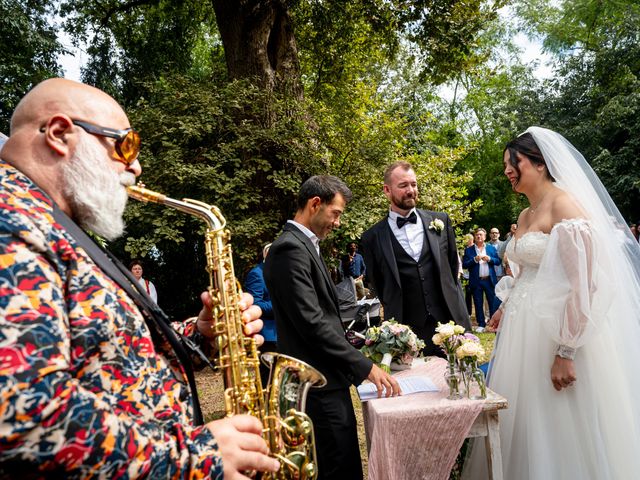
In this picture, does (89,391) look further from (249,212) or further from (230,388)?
(249,212)

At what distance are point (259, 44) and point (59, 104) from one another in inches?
318

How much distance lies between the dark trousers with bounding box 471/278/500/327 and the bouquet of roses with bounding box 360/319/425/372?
327 inches

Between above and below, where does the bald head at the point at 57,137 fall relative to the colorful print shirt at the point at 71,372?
above

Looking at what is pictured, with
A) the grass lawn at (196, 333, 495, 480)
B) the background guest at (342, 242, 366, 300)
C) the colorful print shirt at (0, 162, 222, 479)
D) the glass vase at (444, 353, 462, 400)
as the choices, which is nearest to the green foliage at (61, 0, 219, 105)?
the background guest at (342, 242, 366, 300)

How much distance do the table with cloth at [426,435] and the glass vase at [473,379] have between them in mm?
67

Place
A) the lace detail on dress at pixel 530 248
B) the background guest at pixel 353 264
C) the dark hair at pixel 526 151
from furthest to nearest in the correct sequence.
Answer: the background guest at pixel 353 264 → the dark hair at pixel 526 151 → the lace detail on dress at pixel 530 248

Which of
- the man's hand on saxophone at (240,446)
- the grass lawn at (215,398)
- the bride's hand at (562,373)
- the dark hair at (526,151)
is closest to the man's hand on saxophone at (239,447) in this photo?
the man's hand on saxophone at (240,446)

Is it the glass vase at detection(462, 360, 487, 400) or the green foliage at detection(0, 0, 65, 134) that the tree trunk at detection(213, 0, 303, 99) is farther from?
the glass vase at detection(462, 360, 487, 400)

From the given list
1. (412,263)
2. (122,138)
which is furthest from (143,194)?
(412,263)

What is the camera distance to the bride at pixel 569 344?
9.81ft

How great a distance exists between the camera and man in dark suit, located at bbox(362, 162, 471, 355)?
439 cm

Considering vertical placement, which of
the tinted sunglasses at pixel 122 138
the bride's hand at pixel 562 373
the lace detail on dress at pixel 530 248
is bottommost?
the bride's hand at pixel 562 373

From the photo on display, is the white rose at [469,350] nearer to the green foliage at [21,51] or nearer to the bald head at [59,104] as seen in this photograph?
the bald head at [59,104]

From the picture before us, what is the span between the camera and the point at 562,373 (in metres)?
3.04
